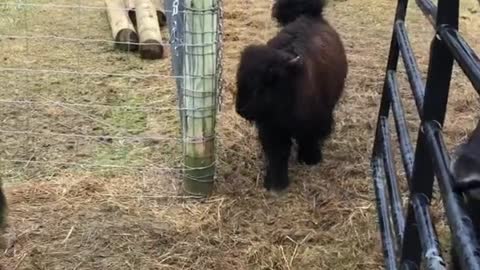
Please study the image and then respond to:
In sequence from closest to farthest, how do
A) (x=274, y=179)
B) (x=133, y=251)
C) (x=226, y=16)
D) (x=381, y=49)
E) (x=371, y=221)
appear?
1. (x=133, y=251)
2. (x=371, y=221)
3. (x=274, y=179)
4. (x=381, y=49)
5. (x=226, y=16)

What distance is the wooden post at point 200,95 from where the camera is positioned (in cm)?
388

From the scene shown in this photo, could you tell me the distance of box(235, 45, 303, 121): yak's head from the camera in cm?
396

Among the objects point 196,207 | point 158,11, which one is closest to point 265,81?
point 196,207

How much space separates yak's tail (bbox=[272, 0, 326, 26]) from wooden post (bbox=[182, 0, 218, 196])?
0.90m

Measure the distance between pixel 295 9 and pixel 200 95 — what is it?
1061 mm

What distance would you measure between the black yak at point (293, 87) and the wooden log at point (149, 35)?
5.72ft

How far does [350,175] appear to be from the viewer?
4445 millimetres

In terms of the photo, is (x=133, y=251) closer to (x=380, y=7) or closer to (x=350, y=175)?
(x=350, y=175)

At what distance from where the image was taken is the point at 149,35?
20.5 ft

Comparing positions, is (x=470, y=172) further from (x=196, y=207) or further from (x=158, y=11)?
(x=158, y=11)

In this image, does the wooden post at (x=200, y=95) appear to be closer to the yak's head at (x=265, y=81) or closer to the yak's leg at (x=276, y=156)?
the yak's head at (x=265, y=81)

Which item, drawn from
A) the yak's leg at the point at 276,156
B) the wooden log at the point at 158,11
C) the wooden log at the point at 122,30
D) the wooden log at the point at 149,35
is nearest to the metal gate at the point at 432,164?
the yak's leg at the point at 276,156

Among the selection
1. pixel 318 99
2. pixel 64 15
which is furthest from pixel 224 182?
pixel 64 15

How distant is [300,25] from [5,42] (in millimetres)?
→ 3215
